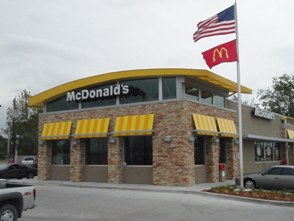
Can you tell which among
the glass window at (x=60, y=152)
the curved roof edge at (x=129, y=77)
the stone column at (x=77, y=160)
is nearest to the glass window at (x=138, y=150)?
the stone column at (x=77, y=160)

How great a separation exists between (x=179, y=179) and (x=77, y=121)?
26.5ft

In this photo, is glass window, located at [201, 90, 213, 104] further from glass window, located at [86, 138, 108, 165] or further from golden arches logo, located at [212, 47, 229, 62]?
glass window, located at [86, 138, 108, 165]

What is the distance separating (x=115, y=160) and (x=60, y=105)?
20.3ft

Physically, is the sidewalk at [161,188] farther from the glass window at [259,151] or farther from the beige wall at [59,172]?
the glass window at [259,151]

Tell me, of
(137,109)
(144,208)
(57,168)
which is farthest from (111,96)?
(144,208)

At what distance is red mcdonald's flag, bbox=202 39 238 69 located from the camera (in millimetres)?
20031

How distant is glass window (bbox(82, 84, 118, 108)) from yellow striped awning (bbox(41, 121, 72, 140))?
6.73 ft

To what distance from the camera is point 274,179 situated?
21.0m

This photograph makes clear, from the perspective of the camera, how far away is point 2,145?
84.1 metres

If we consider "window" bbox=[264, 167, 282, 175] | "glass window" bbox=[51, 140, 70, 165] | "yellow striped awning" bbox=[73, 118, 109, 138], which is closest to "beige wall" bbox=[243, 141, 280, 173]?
"window" bbox=[264, 167, 282, 175]

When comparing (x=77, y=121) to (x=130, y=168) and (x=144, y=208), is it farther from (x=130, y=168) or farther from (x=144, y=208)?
(x=144, y=208)

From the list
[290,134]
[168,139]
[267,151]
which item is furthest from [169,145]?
[290,134]

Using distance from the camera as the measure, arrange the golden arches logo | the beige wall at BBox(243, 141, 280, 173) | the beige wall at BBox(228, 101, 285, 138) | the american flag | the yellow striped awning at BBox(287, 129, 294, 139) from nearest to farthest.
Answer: the golden arches logo, the american flag, the beige wall at BBox(243, 141, 280, 173), the beige wall at BBox(228, 101, 285, 138), the yellow striped awning at BBox(287, 129, 294, 139)

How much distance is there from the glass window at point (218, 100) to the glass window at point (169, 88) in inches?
184
